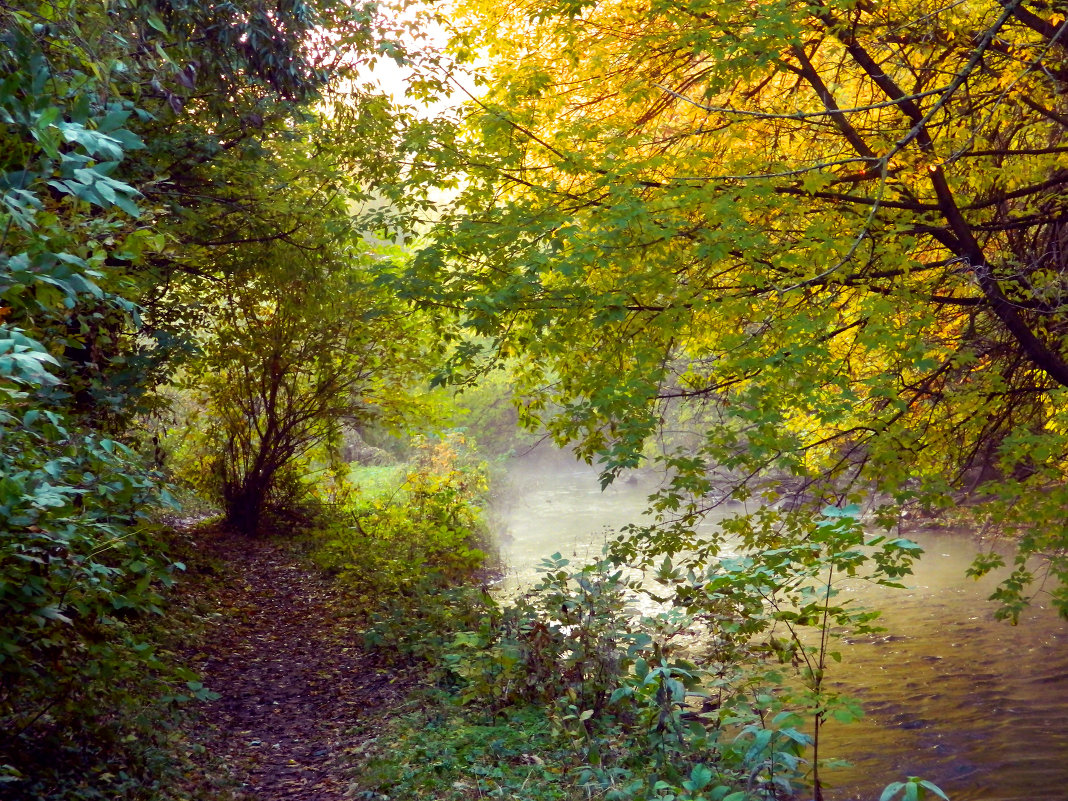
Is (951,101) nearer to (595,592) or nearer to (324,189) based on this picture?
(595,592)

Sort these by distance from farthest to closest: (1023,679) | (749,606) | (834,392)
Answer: (1023,679), (834,392), (749,606)

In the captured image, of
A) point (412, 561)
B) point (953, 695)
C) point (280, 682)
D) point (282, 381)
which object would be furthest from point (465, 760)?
point (282, 381)

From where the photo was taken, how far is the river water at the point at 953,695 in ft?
22.2

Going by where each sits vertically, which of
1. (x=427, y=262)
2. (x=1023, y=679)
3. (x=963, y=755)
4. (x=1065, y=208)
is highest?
(x=1065, y=208)

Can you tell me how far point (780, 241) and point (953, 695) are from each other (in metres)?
5.08

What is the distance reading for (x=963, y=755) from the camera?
282 inches

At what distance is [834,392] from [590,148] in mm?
2997

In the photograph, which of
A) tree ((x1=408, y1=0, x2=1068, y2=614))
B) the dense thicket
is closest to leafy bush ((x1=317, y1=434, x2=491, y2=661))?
tree ((x1=408, y1=0, x2=1068, y2=614))

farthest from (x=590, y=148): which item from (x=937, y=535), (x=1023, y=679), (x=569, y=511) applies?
(x=569, y=511)

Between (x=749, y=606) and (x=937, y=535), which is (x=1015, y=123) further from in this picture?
(x=937, y=535)

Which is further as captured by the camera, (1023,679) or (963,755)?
(1023,679)

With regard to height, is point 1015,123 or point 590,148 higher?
point 1015,123

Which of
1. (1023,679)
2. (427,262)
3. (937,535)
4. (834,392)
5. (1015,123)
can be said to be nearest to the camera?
(834,392)

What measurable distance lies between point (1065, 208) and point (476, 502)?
12.5 m
